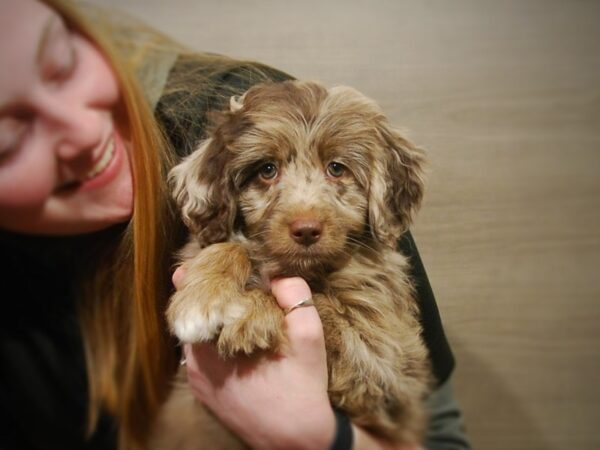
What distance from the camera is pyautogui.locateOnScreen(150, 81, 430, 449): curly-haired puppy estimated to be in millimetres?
1064

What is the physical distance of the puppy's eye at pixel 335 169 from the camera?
3.66 feet

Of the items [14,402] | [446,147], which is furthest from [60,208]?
[446,147]

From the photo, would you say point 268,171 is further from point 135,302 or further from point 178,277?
point 135,302

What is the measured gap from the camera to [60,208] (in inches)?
37.5

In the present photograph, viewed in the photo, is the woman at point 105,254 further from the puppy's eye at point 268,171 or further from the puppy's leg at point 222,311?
the puppy's eye at point 268,171

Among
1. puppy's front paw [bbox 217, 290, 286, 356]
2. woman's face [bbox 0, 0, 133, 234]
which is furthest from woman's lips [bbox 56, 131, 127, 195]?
puppy's front paw [bbox 217, 290, 286, 356]

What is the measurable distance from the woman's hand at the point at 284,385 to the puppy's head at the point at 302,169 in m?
0.15

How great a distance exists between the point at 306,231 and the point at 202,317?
0.28 m

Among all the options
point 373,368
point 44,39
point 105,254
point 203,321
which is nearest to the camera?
point 44,39

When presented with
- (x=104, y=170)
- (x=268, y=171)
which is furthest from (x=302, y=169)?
(x=104, y=170)

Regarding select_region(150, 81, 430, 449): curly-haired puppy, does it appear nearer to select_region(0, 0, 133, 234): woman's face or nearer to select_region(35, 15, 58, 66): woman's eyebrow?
select_region(0, 0, 133, 234): woman's face

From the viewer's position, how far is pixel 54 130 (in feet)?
2.81

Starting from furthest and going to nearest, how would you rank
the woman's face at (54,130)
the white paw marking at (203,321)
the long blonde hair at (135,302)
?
the long blonde hair at (135,302)
the white paw marking at (203,321)
the woman's face at (54,130)

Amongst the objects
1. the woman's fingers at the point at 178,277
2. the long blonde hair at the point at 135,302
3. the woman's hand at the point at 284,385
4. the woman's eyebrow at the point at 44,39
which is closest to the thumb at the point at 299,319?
the woman's hand at the point at 284,385
